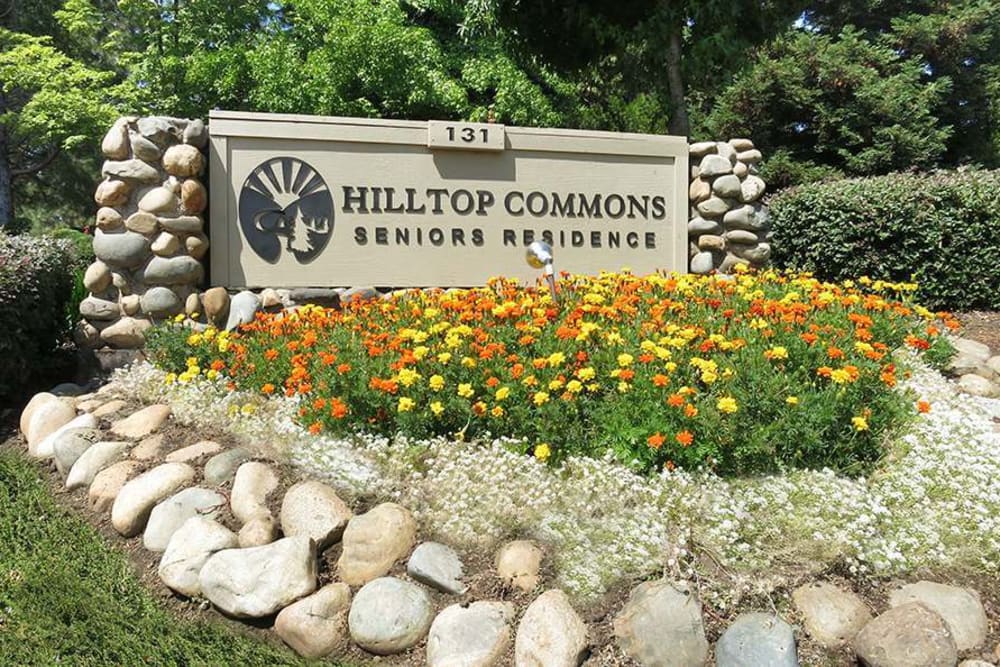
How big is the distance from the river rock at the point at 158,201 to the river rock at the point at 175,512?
2.68 m

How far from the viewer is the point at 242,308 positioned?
574cm

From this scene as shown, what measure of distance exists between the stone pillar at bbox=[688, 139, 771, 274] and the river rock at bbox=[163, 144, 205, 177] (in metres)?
3.84

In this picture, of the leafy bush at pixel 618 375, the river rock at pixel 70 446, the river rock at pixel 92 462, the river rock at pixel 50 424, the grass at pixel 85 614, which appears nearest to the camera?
the grass at pixel 85 614

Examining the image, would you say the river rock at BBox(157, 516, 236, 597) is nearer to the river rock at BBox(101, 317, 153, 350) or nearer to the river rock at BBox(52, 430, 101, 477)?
the river rock at BBox(52, 430, 101, 477)

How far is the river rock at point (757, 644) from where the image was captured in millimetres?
2539

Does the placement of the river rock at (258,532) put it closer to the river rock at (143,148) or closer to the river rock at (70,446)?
the river rock at (70,446)

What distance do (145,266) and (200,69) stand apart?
22.3 feet

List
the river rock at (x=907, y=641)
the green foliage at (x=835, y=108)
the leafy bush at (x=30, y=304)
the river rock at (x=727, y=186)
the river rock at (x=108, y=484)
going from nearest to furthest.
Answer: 1. the river rock at (x=907, y=641)
2. the river rock at (x=108, y=484)
3. the leafy bush at (x=30, y=304)
4. the river rock at (x=727, y=186)
5. the green foliage at (x=835, y=108)

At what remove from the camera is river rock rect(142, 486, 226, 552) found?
11.2ft

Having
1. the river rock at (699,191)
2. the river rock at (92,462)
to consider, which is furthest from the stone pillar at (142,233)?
the river rock at (699,191)

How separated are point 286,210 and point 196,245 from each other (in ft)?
2.23

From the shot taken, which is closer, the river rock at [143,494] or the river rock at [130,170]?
the river rock at [143,494]

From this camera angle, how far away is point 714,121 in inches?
545

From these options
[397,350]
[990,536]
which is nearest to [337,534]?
[397,350]
